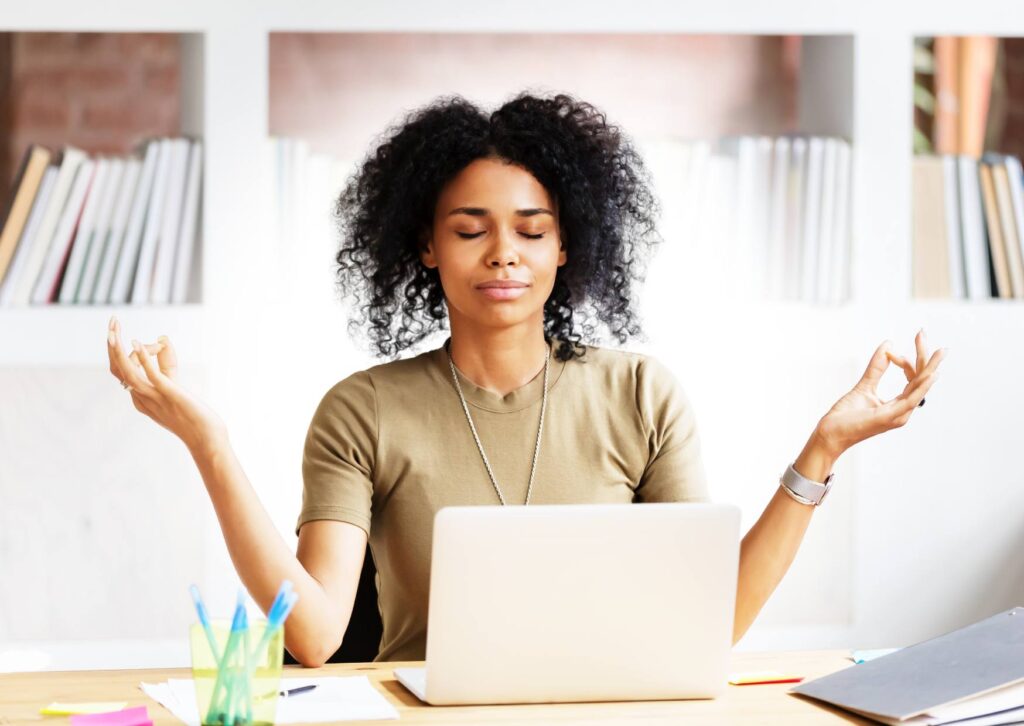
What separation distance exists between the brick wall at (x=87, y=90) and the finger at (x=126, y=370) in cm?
213

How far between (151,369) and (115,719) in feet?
1.23

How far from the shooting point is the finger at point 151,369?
1381 millimetres

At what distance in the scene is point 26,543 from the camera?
2.64 m

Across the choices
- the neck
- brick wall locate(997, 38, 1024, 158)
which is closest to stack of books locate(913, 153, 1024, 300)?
brick wall locate(997, 38, 1024, 158)

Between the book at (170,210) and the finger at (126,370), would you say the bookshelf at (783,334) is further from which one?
the finger at (126,370)

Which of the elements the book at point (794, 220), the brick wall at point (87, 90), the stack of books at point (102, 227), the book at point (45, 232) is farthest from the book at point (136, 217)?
the book at point (794, 220)

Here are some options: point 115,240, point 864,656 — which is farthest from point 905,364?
point 115,240

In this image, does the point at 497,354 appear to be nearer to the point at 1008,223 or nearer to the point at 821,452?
the point at 821,452

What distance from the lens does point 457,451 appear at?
5.78 feet

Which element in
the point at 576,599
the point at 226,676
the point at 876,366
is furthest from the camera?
the point at 876,366

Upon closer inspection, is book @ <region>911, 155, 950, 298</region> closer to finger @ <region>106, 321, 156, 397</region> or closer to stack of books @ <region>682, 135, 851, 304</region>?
stack of books @ <region>682, 135, 851, 304</region>

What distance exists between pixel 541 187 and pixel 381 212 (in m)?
0.25

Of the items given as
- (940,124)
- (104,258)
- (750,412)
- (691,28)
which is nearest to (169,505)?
(104,258)

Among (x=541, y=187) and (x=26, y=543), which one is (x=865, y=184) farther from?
(x=26, y=543)
